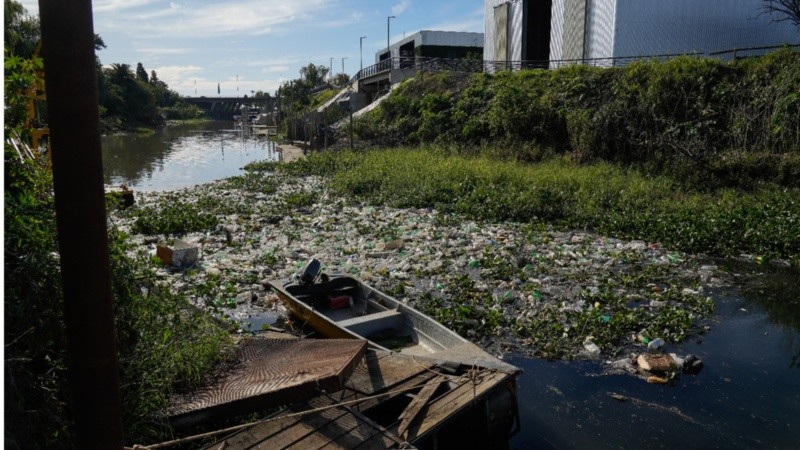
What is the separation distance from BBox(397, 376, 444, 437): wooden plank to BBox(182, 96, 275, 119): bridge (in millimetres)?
94155

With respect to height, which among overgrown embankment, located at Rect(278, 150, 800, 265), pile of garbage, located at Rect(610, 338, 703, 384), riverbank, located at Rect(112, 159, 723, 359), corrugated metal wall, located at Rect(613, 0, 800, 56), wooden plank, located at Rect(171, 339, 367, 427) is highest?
corrugated metal wall, located at Rect(613, 0, 800, 56)

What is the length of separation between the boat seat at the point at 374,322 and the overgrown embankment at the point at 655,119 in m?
11.0

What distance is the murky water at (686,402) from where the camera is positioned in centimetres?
525

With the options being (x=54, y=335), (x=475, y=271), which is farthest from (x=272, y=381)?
(x=475, y=271)

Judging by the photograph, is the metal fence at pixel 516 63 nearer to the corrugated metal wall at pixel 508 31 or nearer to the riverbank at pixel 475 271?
the corrugated metal wall at pixel 508 31

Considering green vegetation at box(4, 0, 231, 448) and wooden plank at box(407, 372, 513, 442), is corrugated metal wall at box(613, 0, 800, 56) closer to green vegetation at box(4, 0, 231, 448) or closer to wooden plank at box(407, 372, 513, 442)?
wooden plank at box(407, 372, 513, 442)

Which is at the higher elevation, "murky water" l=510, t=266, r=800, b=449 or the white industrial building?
the white industrial building

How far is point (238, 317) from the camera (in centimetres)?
785

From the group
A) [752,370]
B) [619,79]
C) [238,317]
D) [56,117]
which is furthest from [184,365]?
[619,79]

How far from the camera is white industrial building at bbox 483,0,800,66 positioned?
24516 mm

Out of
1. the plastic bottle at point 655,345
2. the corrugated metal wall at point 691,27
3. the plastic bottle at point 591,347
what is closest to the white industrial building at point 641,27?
the corrugated metal wall at point 691,27

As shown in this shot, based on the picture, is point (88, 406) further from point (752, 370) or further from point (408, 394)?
point (752, 370)

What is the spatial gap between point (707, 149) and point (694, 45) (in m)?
12.6

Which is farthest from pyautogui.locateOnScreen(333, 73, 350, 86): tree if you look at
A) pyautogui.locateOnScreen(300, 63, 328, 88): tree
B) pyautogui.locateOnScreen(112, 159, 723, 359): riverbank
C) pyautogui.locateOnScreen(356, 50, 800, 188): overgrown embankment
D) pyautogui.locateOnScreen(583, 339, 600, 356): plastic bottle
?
pyautogui.locateOnScreen(583, 339, 600, 356): plastic bottle
